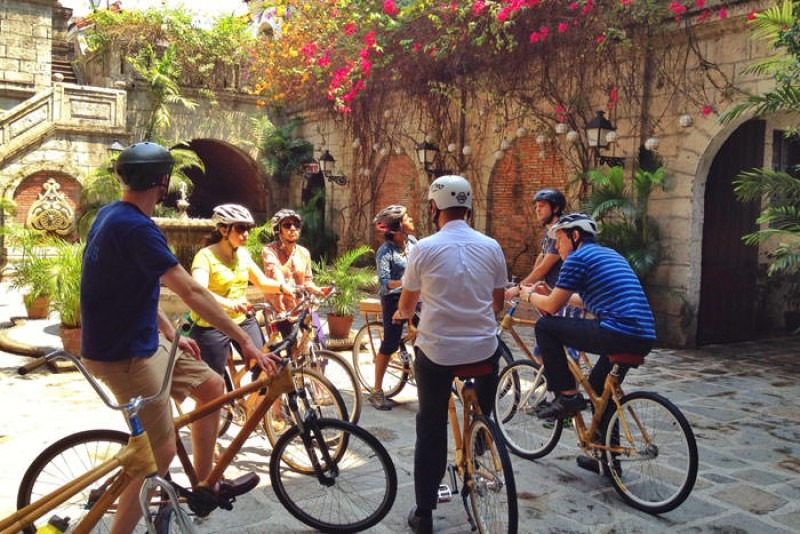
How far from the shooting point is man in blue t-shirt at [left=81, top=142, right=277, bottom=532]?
2.73m

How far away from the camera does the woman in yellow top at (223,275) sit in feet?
14.5

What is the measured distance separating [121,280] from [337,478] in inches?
62.4

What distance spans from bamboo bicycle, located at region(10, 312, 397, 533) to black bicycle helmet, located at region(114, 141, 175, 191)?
1.04 metres

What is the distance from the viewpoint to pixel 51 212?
52.1 ft

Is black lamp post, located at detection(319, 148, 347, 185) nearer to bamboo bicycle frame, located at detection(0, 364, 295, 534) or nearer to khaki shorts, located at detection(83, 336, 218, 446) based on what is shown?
bamboo bicycle frame, located at detection(0, 364, 295, 534)

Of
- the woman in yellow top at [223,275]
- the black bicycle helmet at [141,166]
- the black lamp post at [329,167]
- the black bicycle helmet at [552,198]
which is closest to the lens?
the black bicycle helmet at [141,166]

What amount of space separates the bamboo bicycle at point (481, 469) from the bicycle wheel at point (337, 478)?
0.34 meters

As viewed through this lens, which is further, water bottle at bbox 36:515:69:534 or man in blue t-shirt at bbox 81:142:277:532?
man in blue t-shirt at bbox 81:142:277:532

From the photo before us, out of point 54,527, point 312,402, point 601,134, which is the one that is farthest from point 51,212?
point 54,527

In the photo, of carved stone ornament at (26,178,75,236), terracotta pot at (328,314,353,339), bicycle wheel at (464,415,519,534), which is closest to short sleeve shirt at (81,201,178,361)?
bicycle wheel at (464,415,519,534)

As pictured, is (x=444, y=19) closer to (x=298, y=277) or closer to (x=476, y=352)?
(x=298, y=277)

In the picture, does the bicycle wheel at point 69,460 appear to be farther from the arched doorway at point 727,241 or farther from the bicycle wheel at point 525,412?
the arched doorway at point 727,241

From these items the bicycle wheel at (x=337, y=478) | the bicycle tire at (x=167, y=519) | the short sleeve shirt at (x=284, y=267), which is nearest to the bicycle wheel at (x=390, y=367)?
the short sleeve shirt at (x=284, y=267)

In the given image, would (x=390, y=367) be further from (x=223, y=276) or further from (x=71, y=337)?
(x=71, y=337)
